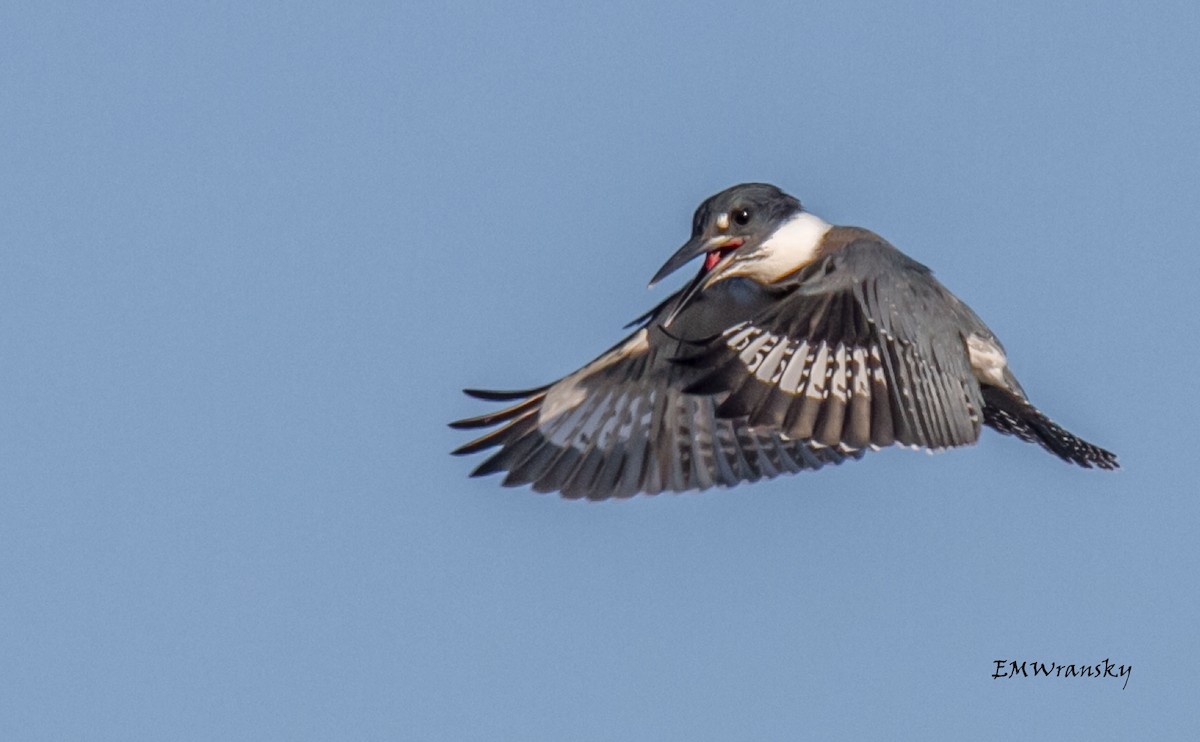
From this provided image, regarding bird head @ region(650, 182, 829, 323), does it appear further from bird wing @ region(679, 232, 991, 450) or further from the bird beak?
bird wing @ region(679, 232, 991, 450)

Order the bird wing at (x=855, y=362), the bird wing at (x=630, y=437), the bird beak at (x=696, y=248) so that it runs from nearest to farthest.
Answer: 1. the bird wing at (x=855, y=362)
2. the bird beak at (x=696, y=248)
3. the bird wing at (x=630, y=437)

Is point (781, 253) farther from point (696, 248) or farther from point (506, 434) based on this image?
point (506, 434)

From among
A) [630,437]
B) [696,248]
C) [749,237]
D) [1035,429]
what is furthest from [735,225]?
[1035,429]

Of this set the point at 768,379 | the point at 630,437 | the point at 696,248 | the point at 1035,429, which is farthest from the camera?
the point at 630,437

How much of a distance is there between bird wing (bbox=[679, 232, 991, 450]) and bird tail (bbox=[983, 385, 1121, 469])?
0.65m

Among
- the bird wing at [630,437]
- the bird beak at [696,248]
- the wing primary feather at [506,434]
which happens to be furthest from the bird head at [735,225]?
the wing primary feather at [506,434]

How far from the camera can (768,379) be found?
6.14 metres

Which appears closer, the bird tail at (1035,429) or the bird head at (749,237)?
the bird head at (749,237)

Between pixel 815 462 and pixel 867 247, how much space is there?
1.30m

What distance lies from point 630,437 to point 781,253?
1029 millimetres

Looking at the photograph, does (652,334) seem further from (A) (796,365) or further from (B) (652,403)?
(A) (796,365)

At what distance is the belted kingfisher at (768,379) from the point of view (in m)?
6.18

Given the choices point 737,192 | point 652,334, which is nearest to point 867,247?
point 737,192

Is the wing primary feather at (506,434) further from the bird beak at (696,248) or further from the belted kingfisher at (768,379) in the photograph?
the bird beak at (696,248)
